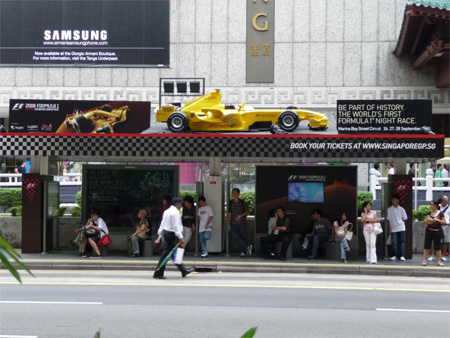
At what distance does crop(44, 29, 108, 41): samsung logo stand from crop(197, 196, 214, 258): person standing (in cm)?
1255

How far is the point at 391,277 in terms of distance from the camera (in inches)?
632

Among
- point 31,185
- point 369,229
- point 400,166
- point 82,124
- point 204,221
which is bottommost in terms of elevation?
point 369,229

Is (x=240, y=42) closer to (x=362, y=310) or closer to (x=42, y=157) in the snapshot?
(x=42, y=157)

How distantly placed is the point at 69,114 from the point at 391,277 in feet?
29.7

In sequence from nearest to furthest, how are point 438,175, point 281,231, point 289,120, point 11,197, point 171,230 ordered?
1. point 171,230
2. point 281,231
3. point 289,120
4. point 11,197
5. point 438,175

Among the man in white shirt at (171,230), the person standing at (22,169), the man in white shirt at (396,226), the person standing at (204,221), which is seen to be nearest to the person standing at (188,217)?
the person standing at (204,221)

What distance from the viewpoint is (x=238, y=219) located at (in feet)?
60.1

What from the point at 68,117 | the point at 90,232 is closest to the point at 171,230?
the point at 90,232

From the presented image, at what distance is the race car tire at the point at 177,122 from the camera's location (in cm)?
1817

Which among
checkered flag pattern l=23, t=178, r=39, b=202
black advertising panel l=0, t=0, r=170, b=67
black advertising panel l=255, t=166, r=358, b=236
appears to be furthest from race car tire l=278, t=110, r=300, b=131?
black advertising panel l=0, t=0, r=170, b=67

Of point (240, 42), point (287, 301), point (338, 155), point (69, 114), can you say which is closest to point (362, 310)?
point (287, 301)

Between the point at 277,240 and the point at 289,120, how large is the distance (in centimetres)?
312

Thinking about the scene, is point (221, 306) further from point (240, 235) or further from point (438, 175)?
point (438, 175)

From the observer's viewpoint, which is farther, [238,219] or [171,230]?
[238,219]
